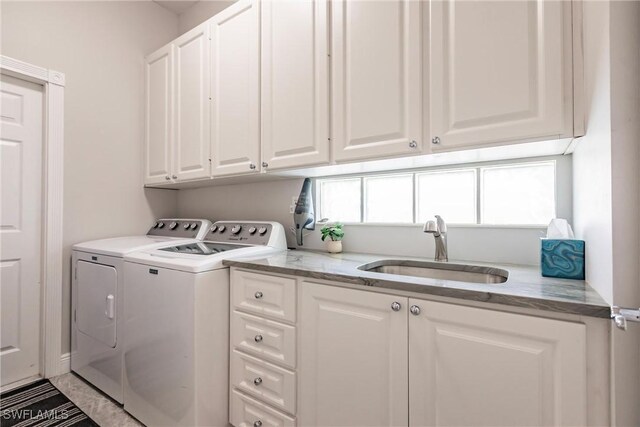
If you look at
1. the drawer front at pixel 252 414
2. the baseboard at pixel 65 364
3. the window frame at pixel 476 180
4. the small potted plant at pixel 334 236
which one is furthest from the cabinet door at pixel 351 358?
the baseboard at pixel 65 364

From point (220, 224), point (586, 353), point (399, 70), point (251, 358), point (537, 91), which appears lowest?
point (251, 358)

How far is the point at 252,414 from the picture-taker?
1458 mm

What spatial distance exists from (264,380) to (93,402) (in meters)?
1.22

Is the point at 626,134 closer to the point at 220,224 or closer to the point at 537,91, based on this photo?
the point at 537,91

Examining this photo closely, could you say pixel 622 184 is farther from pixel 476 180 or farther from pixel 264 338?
pixel 264 338

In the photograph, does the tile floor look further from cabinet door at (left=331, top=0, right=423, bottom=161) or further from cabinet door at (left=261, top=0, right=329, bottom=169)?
cabinet door at (left=331, top=0, right=423, bottom=161)

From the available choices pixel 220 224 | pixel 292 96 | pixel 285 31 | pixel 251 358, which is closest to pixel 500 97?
pixel 292 96

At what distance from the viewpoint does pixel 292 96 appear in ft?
5.44

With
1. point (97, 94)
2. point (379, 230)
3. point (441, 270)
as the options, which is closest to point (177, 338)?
point (379, 230)

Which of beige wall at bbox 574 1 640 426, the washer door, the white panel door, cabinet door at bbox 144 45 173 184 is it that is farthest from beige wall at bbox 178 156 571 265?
the white panel door

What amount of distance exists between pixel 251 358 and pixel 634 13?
5.61 ft

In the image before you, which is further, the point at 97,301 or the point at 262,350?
the point at 97,301

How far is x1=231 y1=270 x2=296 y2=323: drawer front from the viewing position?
1.35 m

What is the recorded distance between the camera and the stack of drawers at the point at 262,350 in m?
1.35
